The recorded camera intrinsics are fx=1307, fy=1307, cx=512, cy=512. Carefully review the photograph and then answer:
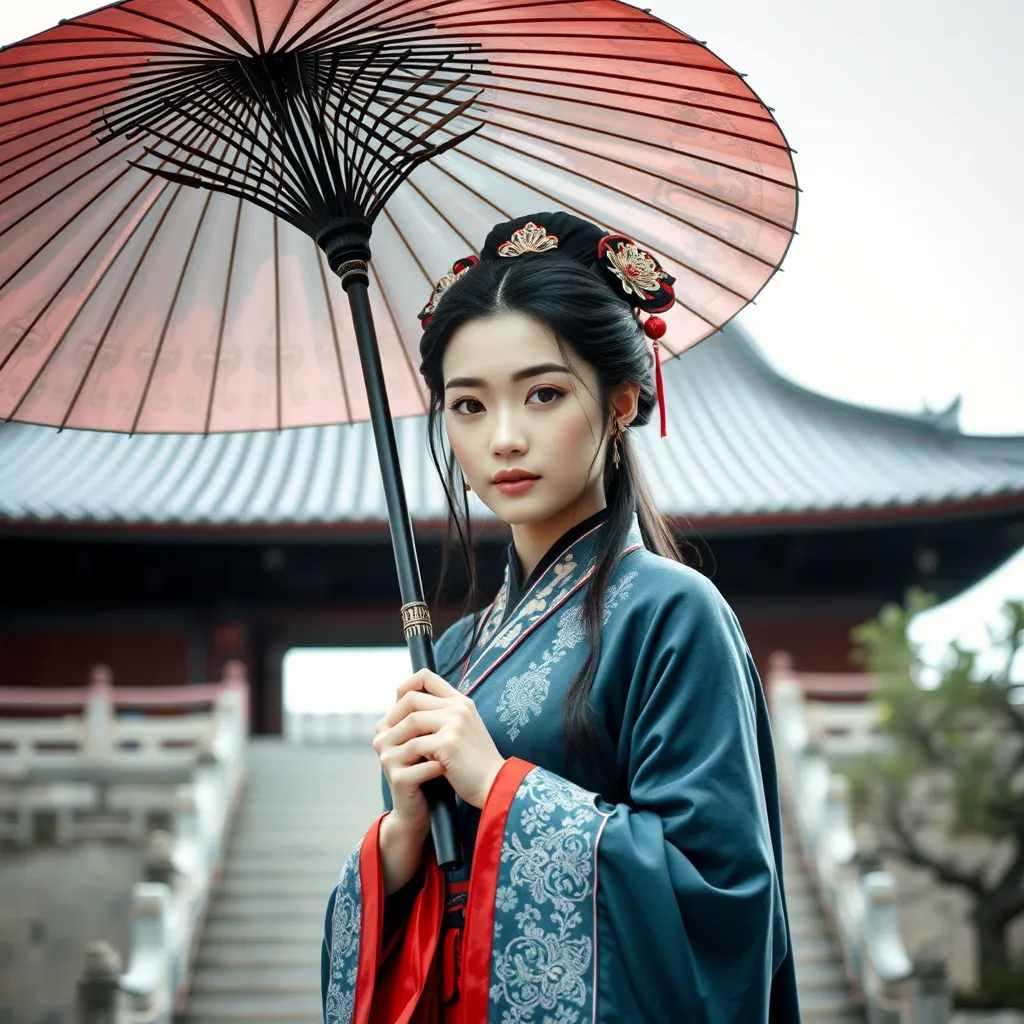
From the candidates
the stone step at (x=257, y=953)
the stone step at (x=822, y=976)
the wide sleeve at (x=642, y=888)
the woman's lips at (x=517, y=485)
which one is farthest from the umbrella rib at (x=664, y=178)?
the stone step at (x=257, y=953)

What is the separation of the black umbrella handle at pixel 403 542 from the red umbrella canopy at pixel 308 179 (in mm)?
150

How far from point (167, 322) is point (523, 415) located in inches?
36.2

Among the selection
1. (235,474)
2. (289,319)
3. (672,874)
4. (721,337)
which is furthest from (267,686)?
(672,874)

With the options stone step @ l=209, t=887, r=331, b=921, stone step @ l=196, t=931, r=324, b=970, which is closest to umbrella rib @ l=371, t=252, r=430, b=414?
stone step @ l=196, t=931, r=324, b=970

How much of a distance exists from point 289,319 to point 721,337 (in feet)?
50.8

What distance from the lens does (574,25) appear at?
207cm

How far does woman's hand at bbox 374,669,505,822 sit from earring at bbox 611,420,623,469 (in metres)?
0.55

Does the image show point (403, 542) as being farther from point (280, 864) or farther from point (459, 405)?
point (280, 864)

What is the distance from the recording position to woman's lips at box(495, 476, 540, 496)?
197cm

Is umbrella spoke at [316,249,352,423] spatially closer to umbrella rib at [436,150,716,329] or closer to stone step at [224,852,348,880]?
umbrella rib at [436,150,716,329]

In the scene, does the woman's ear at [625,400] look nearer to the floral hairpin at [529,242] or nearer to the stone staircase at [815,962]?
the floral hairpin at [529,242]

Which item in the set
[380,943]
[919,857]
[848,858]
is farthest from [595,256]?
[919,857]

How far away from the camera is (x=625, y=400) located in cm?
210

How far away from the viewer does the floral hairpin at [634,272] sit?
2.09 meters
